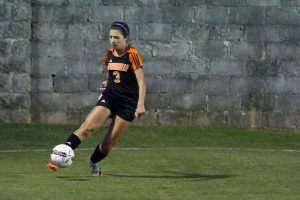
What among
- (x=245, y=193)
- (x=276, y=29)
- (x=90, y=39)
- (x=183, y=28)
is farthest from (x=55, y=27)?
(x=245, y=193)

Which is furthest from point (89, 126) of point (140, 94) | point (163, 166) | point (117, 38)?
point (163, 166)

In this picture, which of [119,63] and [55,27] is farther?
[55,27]

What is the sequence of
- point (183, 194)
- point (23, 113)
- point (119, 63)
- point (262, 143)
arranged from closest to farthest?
point (183, 194), point (119, 63), point (262, 143), point (23, 113)

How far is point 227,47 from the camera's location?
20.4 m

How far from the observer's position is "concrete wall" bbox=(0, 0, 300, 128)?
20172 millimetres

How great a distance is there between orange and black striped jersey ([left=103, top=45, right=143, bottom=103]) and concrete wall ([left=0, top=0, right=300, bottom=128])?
775 centimetres

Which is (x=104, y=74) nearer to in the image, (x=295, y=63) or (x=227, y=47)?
(x=227, y=47)

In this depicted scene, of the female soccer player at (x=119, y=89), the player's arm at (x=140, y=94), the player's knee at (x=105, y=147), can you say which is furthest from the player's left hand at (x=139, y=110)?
the player's knee at (x=105, y=147)

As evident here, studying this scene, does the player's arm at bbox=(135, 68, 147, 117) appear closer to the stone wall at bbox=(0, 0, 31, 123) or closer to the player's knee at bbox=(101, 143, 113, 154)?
the player's knee at bbox=(101, 143, 113, 154)

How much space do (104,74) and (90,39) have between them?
0.75 metres

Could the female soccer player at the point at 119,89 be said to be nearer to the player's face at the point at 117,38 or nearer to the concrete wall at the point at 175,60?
the player's face at the point at 117,38

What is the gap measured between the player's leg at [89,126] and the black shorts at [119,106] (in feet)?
0.22

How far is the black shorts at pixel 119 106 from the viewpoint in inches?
490

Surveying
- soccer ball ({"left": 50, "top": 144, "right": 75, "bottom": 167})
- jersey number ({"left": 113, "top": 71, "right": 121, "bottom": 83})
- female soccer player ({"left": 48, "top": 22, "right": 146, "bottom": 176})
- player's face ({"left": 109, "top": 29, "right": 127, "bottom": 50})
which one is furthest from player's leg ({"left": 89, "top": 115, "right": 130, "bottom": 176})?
player's face ({"left": 109, "top": 29, "right": 127, "bottom": 50})
